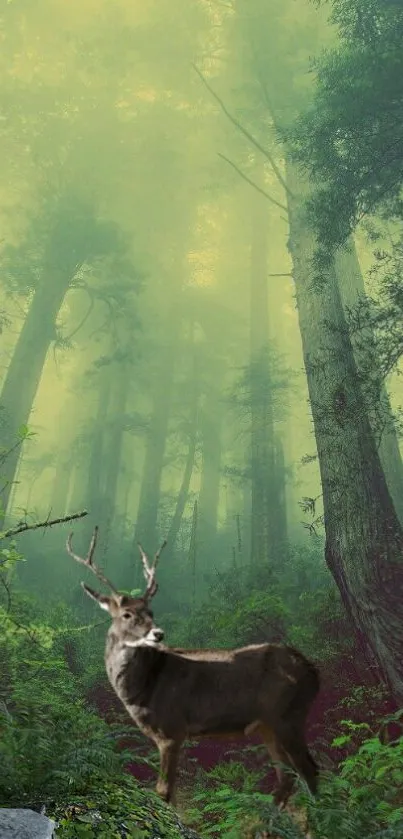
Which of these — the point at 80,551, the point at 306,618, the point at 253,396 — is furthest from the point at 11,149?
the point at 306,618

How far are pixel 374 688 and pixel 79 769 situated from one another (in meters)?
5.31

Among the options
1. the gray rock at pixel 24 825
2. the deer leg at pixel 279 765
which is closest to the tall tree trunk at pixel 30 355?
the deer leg at pixel 279 765

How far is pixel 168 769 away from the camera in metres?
3.68

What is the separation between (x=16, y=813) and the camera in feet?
7.27

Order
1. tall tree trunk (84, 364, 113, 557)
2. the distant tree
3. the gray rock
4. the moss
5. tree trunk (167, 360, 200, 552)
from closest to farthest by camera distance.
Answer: the gray rock, the moss, the distant tree, tree trunk (167, 360, 200, 552), tall tree trunk (84, 364, 113, 557)

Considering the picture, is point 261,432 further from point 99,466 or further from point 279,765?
point 279,765

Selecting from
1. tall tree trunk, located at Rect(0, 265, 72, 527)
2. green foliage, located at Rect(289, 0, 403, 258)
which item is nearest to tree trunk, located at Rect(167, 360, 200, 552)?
tall tree trunk, located at Rect(0, 265, 72, 527)

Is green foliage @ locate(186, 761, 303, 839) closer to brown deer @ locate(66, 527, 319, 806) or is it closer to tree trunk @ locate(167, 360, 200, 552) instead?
brown deer @ locate(66, 527, 319, 806)

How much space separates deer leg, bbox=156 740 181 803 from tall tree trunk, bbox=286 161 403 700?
4.05 meters

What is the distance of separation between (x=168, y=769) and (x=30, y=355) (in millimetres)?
17992

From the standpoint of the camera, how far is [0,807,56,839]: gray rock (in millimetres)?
2035

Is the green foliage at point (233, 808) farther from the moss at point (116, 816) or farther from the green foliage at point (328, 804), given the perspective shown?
the moss at point (116, 816)

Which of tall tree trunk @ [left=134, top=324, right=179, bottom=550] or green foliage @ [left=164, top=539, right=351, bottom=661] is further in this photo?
tall tree trunk @ [left=134, top=324, right=179, bottom=550]

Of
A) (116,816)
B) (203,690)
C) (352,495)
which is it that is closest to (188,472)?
(352,495)
